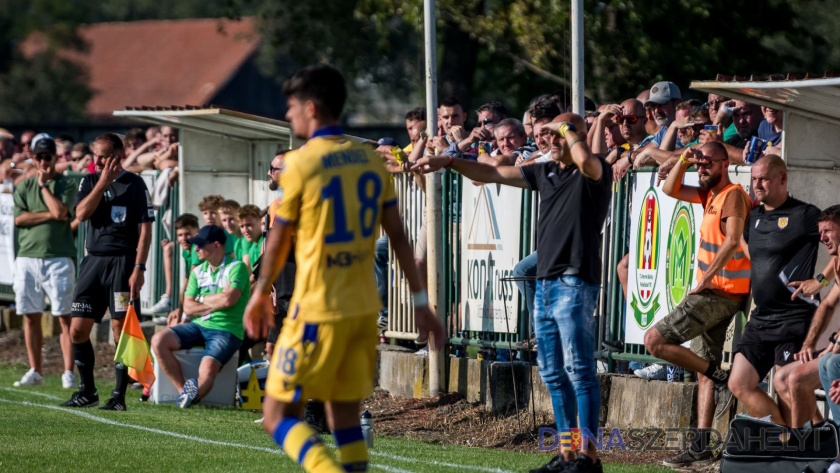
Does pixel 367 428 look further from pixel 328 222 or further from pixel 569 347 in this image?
Result: pixel 328 222

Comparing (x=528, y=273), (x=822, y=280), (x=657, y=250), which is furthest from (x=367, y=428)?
(x=822, y=280)

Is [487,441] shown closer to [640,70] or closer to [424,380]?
[424,380]

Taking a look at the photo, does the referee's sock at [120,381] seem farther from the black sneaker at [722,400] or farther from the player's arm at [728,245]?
the player's arm at [728,245]

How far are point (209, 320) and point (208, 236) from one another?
0.78m

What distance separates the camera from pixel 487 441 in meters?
10.2

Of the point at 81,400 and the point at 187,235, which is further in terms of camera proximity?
the point at 187,235

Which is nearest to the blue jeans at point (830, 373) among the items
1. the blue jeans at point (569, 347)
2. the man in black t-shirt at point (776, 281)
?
the man in black t-shirt at point (776, 281)

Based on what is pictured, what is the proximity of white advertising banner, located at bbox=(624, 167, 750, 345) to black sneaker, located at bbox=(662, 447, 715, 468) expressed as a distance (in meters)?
1.25

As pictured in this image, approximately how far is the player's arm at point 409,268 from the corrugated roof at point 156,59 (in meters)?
57.7

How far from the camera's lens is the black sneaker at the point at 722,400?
916 cm

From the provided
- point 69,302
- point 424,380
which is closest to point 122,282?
point 69,302

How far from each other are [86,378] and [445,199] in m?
3.57

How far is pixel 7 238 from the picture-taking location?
1792cm

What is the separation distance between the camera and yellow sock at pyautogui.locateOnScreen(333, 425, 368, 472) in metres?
6.02
